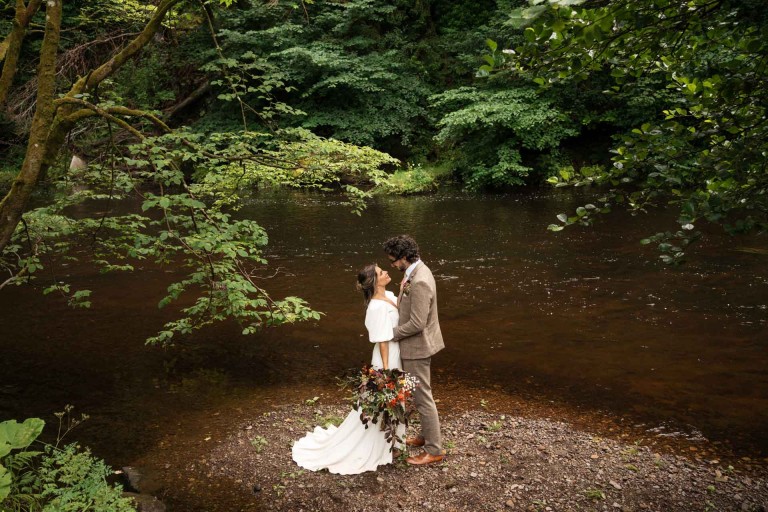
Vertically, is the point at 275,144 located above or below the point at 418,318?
above

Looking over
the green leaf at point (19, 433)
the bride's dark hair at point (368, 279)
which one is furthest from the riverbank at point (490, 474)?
the bride's dark hair at point (368, 279)

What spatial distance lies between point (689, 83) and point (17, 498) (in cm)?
550

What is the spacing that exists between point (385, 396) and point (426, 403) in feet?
1.38

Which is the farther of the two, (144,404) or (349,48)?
(349,48)

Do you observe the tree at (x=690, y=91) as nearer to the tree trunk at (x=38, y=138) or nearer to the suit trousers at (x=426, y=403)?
the suit trousers at (x=426, y=403)

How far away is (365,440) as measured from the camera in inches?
213

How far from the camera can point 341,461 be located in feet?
17.8

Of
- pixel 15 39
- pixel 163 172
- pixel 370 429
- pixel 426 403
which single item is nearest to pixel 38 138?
pixel 15 39

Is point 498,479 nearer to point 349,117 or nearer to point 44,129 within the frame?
point 44,129

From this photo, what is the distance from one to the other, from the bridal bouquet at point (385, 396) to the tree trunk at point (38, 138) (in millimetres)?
3008

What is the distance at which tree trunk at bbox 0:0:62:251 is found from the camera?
14.8 ft

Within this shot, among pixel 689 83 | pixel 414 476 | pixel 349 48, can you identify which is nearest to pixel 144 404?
pixel 414 476

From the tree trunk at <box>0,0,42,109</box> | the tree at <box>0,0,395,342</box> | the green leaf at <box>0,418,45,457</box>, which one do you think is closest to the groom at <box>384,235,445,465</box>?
the tree at <box>0,0,395,342</box>

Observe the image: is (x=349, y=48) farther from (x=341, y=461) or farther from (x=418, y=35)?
(x=341, y=461)
